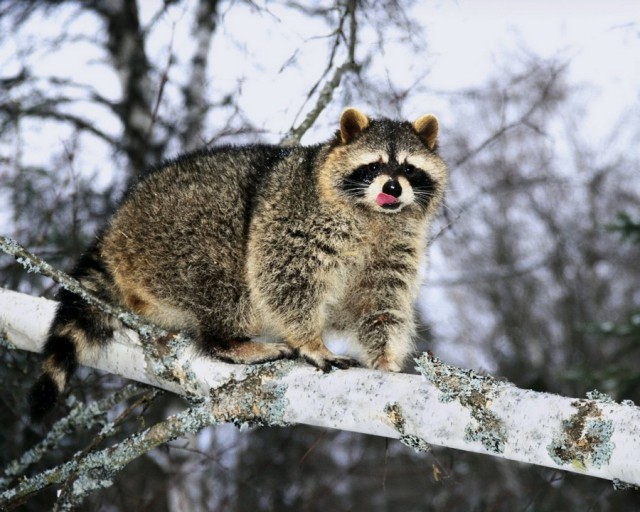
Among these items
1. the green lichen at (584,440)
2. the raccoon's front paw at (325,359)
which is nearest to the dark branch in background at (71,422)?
the raccoon's front paw at (325,359)

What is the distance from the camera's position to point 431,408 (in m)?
2.55

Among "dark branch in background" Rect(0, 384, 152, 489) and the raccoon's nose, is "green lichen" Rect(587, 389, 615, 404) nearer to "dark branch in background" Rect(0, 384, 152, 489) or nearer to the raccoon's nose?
the raccoon's nose

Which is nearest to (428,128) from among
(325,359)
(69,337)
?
(325,359)

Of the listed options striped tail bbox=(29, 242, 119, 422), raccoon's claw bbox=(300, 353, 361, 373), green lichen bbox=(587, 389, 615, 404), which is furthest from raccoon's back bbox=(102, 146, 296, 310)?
green lichen bbox=(587, 389, 615, 404)

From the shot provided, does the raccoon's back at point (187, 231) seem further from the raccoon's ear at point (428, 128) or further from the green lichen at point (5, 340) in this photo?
the raccoon's ear at point (428, 128)

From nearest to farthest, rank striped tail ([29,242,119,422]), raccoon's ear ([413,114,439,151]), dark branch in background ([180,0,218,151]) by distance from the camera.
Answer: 1. striped tail ([29,242,119,422])
2. raccoon's ear ([413,114,439,151])
3. dark branch in background ([180,0,218,151])

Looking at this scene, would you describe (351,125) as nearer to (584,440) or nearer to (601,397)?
(601,397)

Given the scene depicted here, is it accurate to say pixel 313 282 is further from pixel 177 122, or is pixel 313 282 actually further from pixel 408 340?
pixel 177 122

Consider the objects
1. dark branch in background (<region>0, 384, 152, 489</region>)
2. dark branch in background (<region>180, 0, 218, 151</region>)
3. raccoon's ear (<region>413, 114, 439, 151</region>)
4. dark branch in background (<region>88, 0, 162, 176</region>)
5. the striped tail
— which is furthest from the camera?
dark branch in background (<region>88, 0, 162, 176</region>)

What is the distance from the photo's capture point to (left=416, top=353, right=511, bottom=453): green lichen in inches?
93.7

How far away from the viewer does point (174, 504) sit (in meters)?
7.31

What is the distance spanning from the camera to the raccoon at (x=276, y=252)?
365 centimetres

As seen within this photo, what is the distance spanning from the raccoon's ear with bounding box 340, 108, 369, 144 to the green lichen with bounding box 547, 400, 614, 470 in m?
2.06

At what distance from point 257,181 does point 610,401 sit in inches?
87.8
